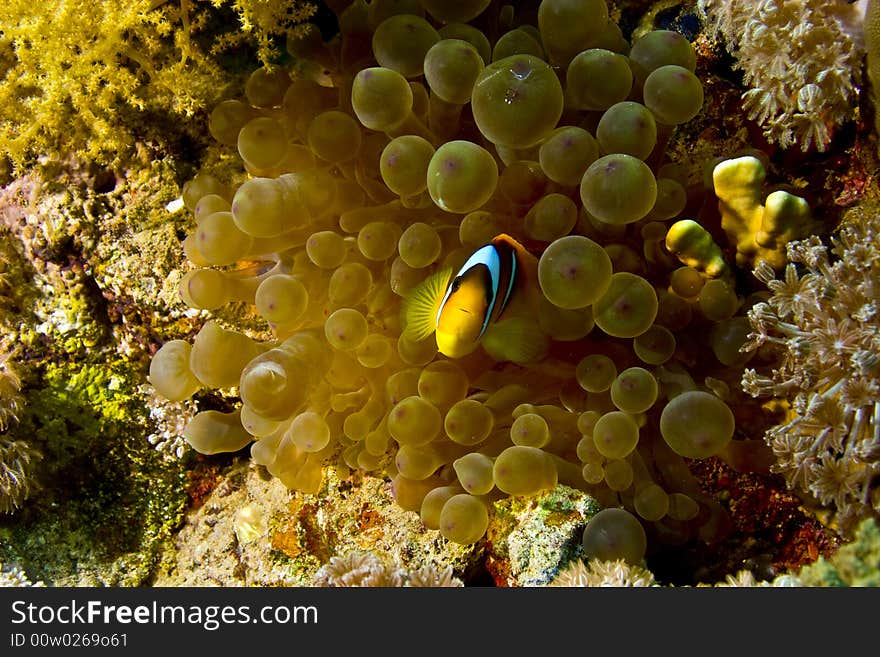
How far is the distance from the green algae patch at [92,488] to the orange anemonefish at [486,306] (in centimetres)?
131

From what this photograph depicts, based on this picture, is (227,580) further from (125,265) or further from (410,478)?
(125,265)

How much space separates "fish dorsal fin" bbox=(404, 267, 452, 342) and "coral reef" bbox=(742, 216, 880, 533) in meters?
0.75

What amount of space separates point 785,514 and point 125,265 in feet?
7.04

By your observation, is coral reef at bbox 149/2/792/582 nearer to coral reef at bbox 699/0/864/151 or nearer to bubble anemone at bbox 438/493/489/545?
bubble anemone at bbox 438/493/489/545

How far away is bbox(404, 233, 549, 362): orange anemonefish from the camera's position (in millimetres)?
1480

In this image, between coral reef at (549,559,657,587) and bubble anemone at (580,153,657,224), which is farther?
bubble anemone at (580,153,657,224)

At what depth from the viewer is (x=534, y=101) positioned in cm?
139

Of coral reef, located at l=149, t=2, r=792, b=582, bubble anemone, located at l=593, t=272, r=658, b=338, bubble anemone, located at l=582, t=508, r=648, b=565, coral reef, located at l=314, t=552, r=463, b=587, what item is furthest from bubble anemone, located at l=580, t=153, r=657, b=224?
coral reef, located at l=314, t=552, r=463, b=587

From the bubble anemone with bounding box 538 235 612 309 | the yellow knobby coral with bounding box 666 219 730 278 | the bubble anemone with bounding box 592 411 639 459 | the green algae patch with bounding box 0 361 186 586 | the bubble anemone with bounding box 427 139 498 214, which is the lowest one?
the green algae patch with bounding box 0 361 186 586

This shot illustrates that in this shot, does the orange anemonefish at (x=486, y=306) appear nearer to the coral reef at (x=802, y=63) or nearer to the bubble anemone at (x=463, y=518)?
the bubble anemone at (x=463, y=518)

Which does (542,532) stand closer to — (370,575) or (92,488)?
(370,575)

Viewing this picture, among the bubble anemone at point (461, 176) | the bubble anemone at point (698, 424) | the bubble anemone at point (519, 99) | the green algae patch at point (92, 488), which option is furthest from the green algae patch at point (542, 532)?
the green algae patch at point (92, 488)

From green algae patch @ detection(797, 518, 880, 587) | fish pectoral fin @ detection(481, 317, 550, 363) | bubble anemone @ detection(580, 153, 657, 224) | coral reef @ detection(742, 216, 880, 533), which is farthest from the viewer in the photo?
fish pectoral fin @ detection(481, 317, 550, 363)

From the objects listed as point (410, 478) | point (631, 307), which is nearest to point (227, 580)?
point (410, 478)
